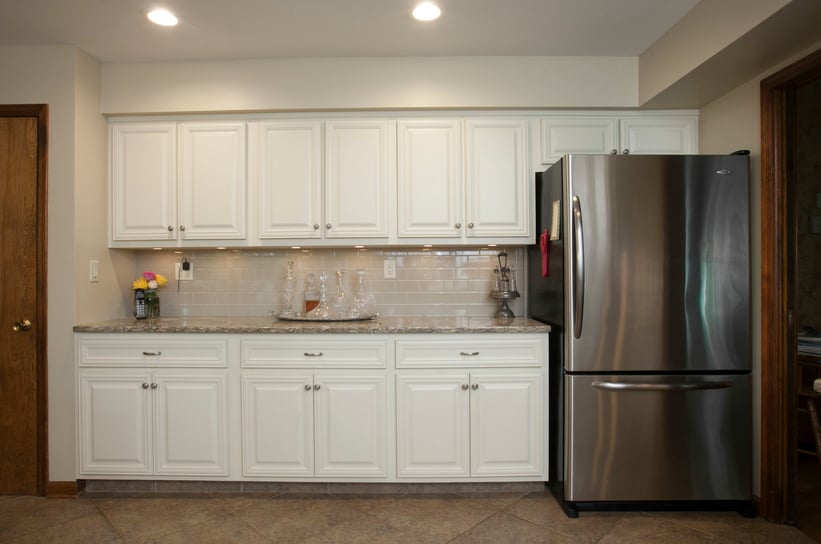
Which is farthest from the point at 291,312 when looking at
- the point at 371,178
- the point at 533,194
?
the point at 533,194

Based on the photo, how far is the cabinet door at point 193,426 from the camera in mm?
2562

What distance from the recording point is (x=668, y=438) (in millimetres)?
2318

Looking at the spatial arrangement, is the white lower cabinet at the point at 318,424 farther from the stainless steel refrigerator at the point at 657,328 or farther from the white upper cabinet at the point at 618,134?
the white upper cabinet at the point at 618,134

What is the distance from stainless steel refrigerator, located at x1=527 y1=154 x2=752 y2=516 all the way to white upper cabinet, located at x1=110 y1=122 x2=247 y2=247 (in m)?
1.86

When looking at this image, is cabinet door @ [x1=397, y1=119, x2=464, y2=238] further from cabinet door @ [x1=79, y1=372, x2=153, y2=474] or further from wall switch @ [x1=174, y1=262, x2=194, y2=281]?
cabinet door @ [x1=79, y1=372, x2=153, y2=474]

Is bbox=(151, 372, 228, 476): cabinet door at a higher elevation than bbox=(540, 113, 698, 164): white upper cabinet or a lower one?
lower

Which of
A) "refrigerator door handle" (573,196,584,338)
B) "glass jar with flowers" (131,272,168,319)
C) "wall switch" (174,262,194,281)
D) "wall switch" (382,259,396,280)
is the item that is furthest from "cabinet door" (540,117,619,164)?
"glass jar with flowers" (131,272,168,319)

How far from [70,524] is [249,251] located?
1.69 m

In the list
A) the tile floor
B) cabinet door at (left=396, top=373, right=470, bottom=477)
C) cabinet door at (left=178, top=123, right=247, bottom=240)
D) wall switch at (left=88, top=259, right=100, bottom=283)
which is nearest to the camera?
the tile floor

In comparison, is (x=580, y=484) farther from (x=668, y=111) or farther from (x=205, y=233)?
(x=205, y=233)

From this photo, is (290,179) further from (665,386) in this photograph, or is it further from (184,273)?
(665,386)

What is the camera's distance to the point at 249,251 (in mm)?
3199

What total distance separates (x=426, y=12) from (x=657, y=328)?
185cm

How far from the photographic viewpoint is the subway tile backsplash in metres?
3.15
